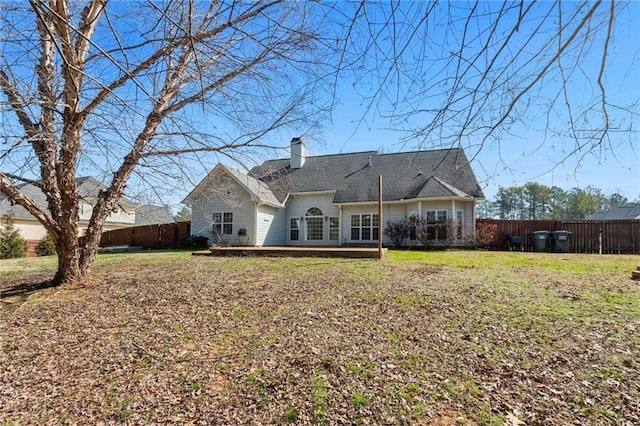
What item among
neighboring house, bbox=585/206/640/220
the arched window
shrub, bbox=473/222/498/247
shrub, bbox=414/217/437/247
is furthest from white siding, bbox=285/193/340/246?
neighboring house, bbox=585/206/640/220

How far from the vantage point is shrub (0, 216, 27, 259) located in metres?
15.4

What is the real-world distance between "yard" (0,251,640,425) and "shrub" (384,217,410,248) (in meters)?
10.5

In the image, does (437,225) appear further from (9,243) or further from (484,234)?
(9,243)

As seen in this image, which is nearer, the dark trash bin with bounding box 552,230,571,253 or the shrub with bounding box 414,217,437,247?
the dark trash bin with bounding box 552,230,571,253

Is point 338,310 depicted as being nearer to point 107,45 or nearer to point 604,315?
point 604,315

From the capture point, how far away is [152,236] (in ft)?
69.7

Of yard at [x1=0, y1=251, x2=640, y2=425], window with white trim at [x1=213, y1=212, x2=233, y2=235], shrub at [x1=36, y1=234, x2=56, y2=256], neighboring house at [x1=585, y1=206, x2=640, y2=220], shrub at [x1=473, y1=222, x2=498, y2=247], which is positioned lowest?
yard at [x1=0, y1=251, x2=640, y2=425]

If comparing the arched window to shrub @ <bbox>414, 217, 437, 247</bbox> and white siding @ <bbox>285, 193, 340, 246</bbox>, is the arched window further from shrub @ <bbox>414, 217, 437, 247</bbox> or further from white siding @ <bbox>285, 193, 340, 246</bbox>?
shrub @ <bbox>414, 217, 437, 247</bbox>

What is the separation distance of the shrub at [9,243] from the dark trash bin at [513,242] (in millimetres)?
23728

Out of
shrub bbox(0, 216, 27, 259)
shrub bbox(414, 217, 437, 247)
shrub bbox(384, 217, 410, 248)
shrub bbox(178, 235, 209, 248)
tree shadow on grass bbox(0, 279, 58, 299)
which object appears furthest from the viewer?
shrub bbox(178, 235, 209, 248)

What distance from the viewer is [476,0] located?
6.84ft

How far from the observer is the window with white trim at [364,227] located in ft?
60.1

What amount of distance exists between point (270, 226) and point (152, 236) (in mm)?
8254

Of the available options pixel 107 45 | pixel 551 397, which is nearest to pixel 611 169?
pixel 551 397
